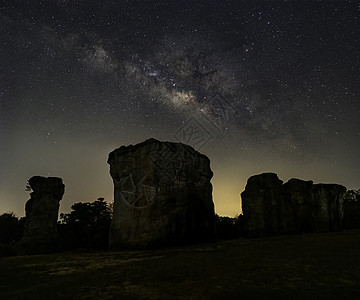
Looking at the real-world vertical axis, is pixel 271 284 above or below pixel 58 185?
below

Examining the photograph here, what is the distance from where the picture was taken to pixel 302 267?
13.6 ft

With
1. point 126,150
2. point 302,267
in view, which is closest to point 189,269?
point 302,267

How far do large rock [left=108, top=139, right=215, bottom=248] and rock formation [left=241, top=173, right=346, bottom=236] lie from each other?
7341 millimetres

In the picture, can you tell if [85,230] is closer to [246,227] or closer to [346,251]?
[246,227]

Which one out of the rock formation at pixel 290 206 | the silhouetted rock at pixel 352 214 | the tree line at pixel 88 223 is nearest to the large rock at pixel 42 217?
the tree line at pixel 88 223

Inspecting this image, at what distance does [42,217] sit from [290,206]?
19.7 meters

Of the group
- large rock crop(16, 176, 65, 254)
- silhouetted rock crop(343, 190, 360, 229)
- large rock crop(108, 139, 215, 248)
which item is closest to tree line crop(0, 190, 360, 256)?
silhouetted rock crop(343, 190, 360, 229)

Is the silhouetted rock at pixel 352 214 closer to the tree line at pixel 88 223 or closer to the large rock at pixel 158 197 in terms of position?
the tree line at pixel 88 223

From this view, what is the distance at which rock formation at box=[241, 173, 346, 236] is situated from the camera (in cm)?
1883

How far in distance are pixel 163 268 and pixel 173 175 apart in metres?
7.39

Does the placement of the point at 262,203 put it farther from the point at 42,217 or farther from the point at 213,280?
the point at 42,217

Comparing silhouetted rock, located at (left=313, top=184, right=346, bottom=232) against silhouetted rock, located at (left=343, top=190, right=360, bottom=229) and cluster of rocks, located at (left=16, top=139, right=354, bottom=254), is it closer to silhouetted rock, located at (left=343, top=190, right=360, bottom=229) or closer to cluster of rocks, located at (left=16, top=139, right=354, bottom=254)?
cluster of rocks, located at (left=16, top=139, right=354, bottom=254)

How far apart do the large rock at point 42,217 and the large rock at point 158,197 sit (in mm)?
10771

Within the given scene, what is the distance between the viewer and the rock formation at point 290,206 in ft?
61.8
